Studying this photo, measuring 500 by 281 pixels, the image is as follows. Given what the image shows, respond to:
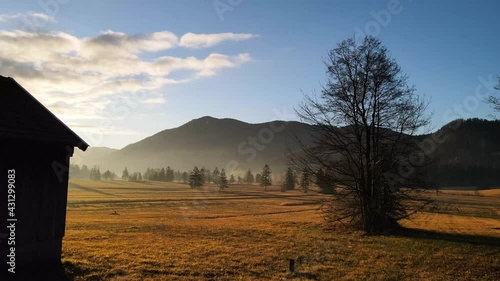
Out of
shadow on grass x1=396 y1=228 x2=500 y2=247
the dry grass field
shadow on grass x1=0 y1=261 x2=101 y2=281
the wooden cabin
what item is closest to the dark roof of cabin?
the wooden cabin

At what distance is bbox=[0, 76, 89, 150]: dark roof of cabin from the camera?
1146cm

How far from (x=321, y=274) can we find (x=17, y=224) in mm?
11597

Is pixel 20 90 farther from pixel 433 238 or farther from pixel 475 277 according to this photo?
pixel 433 238

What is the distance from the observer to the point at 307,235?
23.7 m

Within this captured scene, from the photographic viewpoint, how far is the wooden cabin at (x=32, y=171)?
11430 millimetres

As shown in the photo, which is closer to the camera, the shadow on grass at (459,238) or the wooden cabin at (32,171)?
the wooden cabin at (32,171)

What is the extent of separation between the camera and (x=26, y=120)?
12195 millimetres

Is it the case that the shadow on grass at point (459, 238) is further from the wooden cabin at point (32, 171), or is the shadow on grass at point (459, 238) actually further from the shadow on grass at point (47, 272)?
the wooden cabin at point (32, 171)

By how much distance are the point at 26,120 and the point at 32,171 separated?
190 cm

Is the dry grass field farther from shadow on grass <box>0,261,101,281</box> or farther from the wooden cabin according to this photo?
the wooden cabin

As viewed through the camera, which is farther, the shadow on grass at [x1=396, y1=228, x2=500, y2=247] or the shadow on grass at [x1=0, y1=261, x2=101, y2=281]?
the shadow on grass at [x1=396, y1=228, x2=500, y2=247]

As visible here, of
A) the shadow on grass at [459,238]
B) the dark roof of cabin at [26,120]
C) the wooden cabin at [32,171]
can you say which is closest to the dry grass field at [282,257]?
the shadow on grass at [459,238]

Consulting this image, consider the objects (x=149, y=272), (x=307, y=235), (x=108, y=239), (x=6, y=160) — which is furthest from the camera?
(x=307, y=235)

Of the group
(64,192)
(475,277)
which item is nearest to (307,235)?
(475,277)
